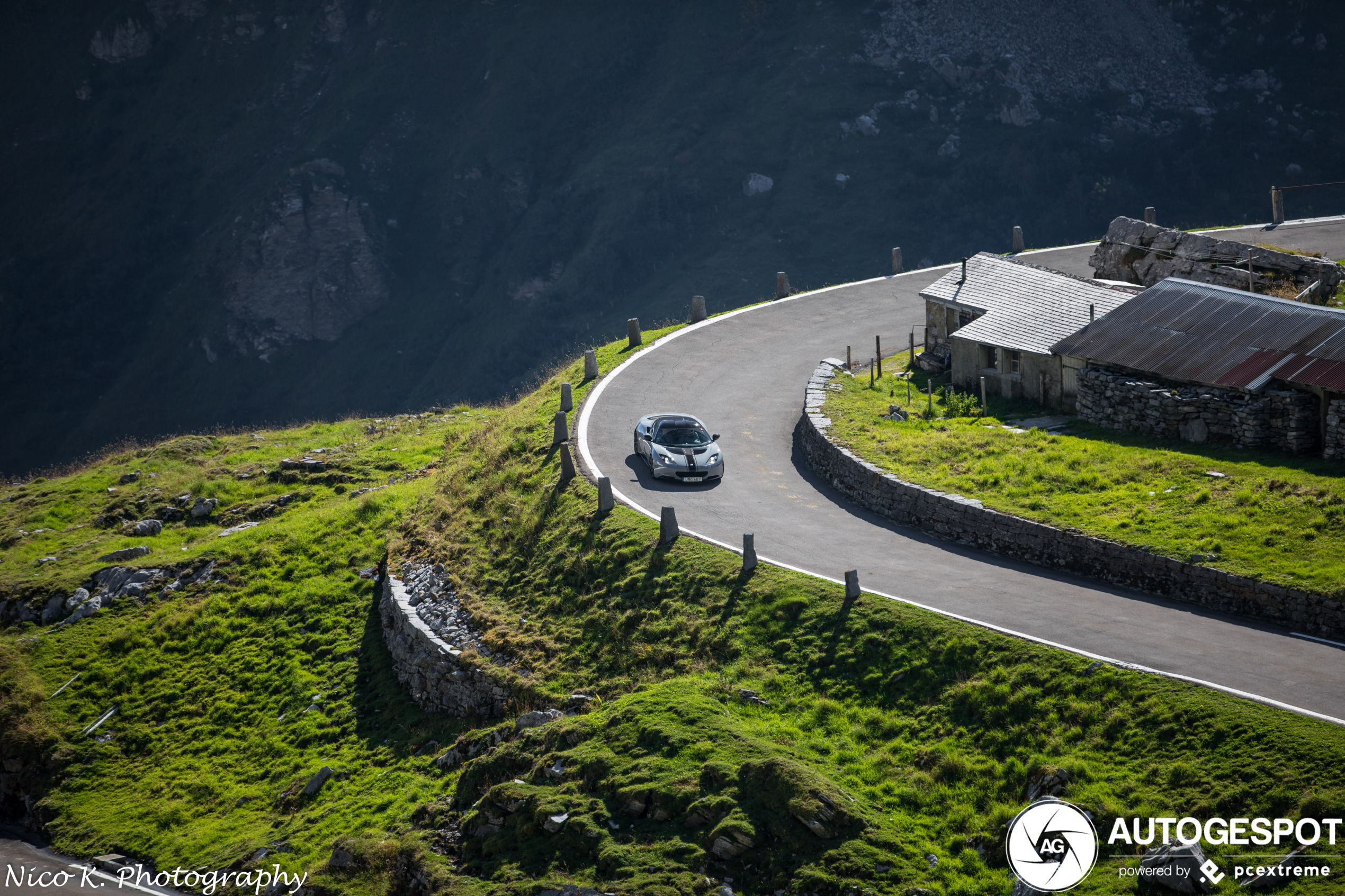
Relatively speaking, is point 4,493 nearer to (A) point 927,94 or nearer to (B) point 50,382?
(B) point 50,382

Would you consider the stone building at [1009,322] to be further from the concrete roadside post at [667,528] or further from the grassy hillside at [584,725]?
the grassy hillside at [584,725]

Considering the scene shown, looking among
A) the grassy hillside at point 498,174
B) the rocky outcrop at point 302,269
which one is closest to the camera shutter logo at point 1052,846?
the grassy hillside at point 498,174

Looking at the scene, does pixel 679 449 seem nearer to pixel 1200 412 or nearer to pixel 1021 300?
pixel 1021 300

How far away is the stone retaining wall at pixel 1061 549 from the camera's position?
52.7 feet

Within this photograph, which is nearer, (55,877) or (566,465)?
(55,877)

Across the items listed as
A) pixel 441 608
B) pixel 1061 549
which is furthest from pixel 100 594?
pixel 1061 549

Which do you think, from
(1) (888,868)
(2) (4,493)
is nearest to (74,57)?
(2) (4,493)

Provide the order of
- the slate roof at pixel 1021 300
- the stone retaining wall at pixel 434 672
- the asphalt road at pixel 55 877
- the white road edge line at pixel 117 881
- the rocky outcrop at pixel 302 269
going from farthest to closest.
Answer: the rocky outcrop at pixel 302 269, the slate roof at pixel 1021 300, the stone retaining wall at pixel 434 672, the asphalt road at pixel 55 877, the white road edge line at pixel 117 881

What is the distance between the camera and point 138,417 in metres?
70.6

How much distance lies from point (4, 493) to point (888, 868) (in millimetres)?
34884

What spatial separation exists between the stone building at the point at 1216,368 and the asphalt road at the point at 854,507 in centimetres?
605

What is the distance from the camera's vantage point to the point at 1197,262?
3014cm

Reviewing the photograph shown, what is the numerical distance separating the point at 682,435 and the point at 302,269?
184ft

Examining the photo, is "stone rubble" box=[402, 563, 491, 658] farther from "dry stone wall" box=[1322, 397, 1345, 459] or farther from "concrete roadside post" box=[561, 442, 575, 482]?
"dry stone wall" box=[1322, 397, 1345, 459]
